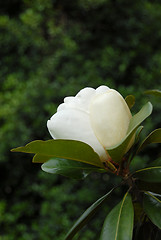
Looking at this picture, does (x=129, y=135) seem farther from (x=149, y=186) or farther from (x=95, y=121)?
(x=149, y=186)

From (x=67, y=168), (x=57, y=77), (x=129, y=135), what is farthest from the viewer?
(x=57, y=77)

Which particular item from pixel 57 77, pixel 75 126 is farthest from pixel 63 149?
pixel 57 77

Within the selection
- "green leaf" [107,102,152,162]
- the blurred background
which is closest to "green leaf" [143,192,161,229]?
"green leaf" [107,102,152,162]

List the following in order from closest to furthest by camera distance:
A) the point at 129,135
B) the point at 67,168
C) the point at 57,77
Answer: the point at 129,135 < the point at 67,168 < the point at 57,77

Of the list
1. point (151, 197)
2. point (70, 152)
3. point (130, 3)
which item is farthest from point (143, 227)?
point (130, 3)

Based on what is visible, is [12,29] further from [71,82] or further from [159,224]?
[159,224]

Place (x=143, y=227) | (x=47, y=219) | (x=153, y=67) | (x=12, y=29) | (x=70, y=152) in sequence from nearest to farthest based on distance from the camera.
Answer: (x=70, y=152), (x=143, y=227), (x=47, y=219), (x=153, y=67), (x=12, y=29)
